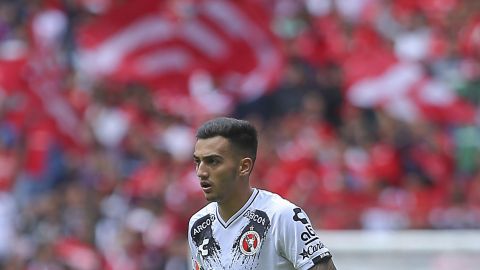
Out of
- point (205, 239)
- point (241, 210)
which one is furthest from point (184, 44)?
point (241, 210)

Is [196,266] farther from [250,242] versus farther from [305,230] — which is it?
[305,230]

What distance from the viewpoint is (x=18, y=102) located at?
15367mm

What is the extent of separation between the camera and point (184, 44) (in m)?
16.1

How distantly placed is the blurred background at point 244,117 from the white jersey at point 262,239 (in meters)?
5.76

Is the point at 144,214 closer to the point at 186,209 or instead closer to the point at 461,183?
the point at 186,209

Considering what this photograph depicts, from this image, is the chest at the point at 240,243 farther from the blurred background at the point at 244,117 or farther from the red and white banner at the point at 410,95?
the red and white banner at the point at 410,95

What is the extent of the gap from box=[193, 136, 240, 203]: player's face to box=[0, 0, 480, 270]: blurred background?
235 inches

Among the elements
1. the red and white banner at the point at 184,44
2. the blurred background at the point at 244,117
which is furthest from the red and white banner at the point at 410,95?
the red and white banner at the point at 184,44

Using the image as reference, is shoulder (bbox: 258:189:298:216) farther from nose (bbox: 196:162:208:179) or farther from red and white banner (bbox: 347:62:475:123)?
red and white banner (bbox: 347:62:475:123)

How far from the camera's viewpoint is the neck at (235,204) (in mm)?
6797

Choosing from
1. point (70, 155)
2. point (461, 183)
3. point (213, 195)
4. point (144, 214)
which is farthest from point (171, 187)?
point (213, 195)

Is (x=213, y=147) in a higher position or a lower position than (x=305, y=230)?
higher

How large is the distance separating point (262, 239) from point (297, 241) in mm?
182

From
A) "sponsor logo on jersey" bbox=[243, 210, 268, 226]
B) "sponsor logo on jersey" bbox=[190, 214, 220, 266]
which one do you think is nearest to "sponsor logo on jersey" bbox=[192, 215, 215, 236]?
"sponsor logo on jersey" bbox=[190, 214, 220, 266]
